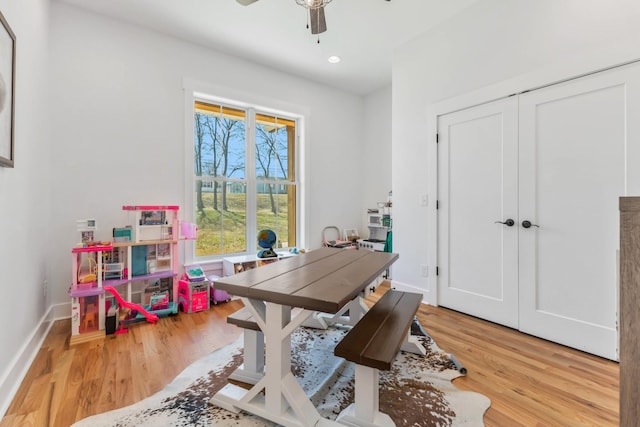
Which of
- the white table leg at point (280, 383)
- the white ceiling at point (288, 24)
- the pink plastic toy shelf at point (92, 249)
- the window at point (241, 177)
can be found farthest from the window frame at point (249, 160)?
the white table leg at point (280, 383)

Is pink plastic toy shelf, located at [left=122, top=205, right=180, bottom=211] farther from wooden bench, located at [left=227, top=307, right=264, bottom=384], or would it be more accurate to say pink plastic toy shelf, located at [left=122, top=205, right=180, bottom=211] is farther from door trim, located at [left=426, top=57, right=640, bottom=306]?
door trim, located at [left=426, top=57, right=640, bottom=306]

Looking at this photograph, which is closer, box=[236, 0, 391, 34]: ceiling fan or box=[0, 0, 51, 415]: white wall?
box=[0, 0, 51, 415]: white wall

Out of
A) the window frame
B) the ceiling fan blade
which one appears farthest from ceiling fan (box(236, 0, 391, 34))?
the window frame

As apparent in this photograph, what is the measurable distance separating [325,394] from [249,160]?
3.00m

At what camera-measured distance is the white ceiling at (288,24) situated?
108 inches

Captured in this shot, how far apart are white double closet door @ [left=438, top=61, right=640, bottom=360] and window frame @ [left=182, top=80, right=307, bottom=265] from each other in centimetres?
207

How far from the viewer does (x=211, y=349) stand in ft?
7.19

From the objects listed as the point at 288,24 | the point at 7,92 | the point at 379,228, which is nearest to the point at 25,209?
the point at 7,92

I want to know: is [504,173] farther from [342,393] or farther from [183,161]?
[183,161]

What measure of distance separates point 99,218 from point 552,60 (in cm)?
428

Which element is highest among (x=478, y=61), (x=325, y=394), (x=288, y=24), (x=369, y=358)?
(x=288, y=24)

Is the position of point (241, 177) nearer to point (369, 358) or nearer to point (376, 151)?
point (376, 151)

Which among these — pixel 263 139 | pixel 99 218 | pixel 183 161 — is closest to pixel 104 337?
pixel 99 218

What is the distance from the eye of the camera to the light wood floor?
1520 millimetres
